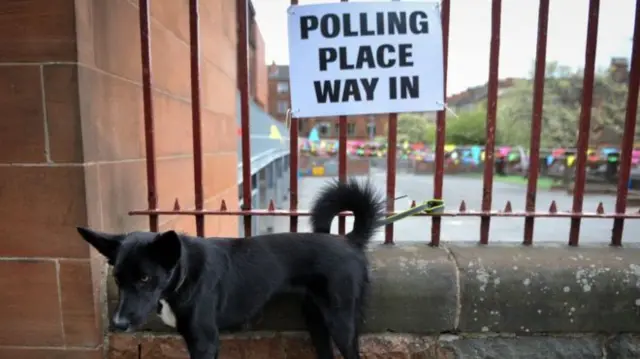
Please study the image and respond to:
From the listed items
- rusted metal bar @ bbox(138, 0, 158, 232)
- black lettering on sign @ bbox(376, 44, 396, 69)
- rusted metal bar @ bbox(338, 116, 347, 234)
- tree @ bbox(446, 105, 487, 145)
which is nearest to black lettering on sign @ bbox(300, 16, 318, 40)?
black lettering on sign @ bbox(376, 44, 396, 69)

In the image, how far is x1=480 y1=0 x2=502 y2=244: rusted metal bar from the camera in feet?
6.73

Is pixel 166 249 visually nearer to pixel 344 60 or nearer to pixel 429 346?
pixel 344 60

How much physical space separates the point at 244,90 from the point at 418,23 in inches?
36.5

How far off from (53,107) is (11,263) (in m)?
0.73

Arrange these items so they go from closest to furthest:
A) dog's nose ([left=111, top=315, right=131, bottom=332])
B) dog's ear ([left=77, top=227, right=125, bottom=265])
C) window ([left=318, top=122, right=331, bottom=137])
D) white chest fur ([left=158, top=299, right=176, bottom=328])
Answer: dog's nose ([left=111, top=315, right=131, bottom=332]) → dog's ear ([left=77, top=227, right=125, bottom=265]) → white chest fur ([left=158, top=299, right=176, bottom=328]) → window ([left=318, top=122, right=331, bottom=137])

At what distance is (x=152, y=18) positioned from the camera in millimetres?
2443

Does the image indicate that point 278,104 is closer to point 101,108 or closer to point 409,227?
point 409,227

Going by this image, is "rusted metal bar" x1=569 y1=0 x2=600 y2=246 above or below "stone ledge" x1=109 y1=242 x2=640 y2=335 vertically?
above

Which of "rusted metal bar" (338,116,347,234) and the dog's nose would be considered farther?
"rusted metal bar" (338,116,347,234)

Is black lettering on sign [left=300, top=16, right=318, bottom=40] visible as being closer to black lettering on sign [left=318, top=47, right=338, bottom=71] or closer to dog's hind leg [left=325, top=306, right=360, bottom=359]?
black lettering on sign [left=318, top=47, right=338, bottom=71]

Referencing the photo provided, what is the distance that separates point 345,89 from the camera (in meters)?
2.13

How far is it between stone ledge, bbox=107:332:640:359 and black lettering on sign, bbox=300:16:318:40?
1.50 m

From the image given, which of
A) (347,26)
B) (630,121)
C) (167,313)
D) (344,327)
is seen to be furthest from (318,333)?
(630,121)

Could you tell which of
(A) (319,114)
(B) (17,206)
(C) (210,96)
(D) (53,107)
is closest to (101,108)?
(D) (53,107)
